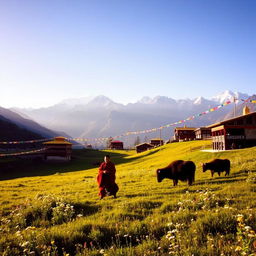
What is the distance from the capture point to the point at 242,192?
10.9 meters

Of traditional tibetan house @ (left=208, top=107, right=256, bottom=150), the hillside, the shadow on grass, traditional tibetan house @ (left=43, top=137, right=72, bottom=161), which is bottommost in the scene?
the shadow on grass

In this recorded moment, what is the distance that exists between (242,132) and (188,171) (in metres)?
35.3

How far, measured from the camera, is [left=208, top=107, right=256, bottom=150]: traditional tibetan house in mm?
43469

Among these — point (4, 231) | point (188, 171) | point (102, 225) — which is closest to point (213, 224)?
point (102, 225)

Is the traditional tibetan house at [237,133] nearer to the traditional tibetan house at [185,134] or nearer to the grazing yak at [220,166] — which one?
the grazing yak at [220,166]

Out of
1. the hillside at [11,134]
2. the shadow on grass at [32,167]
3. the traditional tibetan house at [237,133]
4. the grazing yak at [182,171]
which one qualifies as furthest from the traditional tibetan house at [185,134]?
the hillside at [11,134]

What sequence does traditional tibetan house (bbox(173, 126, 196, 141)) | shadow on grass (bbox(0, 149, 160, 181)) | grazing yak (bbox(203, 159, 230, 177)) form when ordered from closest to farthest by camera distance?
grazing yak (bbox(203, 159, 230, 177)) < shadow on grass (bbox(0, 149, 160, 181)) < traditional tibetan house (bbox(173, 126, 196, 141))

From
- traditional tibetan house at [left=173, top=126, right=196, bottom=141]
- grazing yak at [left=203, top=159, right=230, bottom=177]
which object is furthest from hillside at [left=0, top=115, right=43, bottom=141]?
grazing yak at [left=203, top=159, right=230, bottom=177]

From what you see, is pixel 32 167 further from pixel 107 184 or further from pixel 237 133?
pixel 107 184

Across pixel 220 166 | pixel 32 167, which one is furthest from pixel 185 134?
pixel 220 166

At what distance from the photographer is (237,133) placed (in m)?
45.1

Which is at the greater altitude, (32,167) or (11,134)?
(11,134)

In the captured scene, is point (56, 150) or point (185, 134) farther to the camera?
point (185, 134)

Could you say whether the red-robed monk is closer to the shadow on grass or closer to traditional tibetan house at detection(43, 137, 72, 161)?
the shadow on grass
